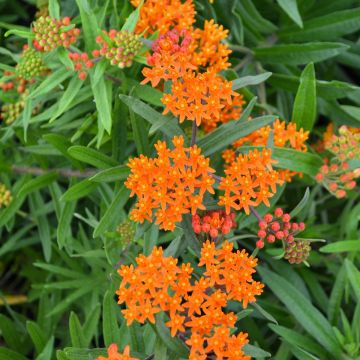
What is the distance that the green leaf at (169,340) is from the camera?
7.94ft

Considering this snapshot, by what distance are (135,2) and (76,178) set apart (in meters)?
1.11

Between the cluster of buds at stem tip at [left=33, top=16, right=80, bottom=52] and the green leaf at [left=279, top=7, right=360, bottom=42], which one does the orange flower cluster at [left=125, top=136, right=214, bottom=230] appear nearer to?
the cluster of buds at stem tip at [left=33, top=16, right=80, bottom=52]

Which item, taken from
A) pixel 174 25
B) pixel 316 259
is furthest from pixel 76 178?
pixel 316 259

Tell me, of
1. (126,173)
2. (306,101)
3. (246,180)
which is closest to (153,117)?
(126,173)

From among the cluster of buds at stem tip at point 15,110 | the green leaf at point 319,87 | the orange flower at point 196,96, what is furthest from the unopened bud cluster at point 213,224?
the cluster of buds at stem tip at point 15,110

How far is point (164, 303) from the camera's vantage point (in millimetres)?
2363

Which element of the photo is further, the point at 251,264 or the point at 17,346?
the point at 17,346

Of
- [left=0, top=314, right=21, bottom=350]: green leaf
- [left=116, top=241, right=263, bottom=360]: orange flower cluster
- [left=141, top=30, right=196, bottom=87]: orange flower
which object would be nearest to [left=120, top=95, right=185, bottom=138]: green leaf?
[left=141, top=30, right=196, bottom=87]: orange flower

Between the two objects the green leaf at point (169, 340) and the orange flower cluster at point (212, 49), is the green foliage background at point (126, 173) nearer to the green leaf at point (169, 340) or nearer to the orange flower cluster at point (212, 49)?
the green leaf at point (169, 340)

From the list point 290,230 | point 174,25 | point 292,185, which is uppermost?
point 174,25

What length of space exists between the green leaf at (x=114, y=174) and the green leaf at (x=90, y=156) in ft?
0.55

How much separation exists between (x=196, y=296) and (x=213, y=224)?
0.36m

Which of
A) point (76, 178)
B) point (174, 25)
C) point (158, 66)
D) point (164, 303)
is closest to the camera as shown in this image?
point (164, 303)

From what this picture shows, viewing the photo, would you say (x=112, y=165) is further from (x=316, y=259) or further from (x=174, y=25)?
(x=316, y=259)
